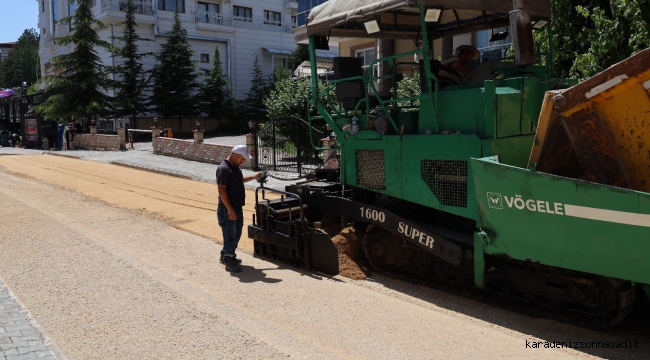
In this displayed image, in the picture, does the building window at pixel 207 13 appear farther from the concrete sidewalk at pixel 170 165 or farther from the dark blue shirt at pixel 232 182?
the dark blue shirt at pixel 232 182

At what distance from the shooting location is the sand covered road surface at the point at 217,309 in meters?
4.96

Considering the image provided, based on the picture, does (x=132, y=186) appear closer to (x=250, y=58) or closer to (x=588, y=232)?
(x=588, y=232)

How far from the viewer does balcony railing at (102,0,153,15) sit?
3994 cm

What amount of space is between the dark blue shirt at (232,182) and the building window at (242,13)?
40.1 meters

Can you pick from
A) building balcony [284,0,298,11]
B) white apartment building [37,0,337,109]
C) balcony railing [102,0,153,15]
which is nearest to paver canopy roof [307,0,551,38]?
white apartment building [37,0,337,109]

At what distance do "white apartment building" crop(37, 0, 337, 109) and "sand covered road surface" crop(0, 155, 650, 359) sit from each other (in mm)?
32761

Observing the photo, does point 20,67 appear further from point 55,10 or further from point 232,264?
point 232,264

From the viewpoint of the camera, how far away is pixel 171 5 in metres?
43.0

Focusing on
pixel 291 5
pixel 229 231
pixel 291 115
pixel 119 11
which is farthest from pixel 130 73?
pixel 229 231

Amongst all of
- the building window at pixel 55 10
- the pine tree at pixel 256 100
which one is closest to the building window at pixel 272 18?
the pine tree at pixel 256 100

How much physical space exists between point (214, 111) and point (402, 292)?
113 ft

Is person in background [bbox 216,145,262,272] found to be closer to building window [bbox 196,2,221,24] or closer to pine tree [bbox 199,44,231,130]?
pine tree [bbox 199,44,231,130]

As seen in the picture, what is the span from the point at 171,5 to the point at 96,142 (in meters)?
16.1

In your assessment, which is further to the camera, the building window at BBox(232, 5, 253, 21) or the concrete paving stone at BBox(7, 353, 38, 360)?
the building window at BBox(232, 5, 253, 21)
